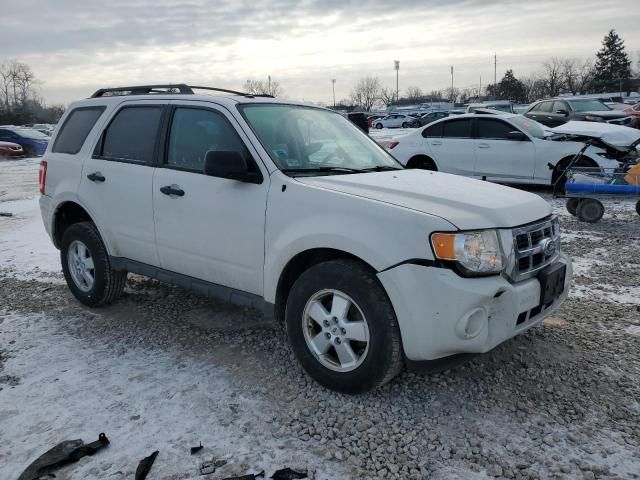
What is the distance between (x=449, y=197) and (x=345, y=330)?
102 centimetres

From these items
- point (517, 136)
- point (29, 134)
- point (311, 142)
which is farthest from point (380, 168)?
point (29, 134)

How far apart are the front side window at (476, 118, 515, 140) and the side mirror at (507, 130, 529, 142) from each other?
0.39 ft

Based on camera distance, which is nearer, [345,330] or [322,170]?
[345,330]

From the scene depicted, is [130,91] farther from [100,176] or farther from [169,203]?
[169,203]

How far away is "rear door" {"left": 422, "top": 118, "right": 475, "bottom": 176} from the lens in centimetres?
1101

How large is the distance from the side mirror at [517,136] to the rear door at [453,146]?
2.56ft

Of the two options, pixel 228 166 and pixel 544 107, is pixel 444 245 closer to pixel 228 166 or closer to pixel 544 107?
pixel 228 166

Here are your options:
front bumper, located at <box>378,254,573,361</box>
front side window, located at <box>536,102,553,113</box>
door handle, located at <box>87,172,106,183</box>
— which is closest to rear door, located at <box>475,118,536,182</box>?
front bumper, located at <box>378,254,573,361</box>

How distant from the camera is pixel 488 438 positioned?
300 centimetres

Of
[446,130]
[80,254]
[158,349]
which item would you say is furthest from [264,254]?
[446,130]

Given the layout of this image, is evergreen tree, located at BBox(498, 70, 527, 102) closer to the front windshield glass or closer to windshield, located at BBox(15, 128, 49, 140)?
windshield, located at BBox(15, 128, 49, 140)

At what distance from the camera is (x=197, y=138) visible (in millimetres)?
4211

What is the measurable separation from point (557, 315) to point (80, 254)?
4.30 metres

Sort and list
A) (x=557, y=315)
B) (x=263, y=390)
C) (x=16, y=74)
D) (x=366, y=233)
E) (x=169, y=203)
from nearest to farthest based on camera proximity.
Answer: (x=366, y=233)
(x=263, y=390)
(x=169, y=203)
(x=557, y=315)
(x=16, y=74)
